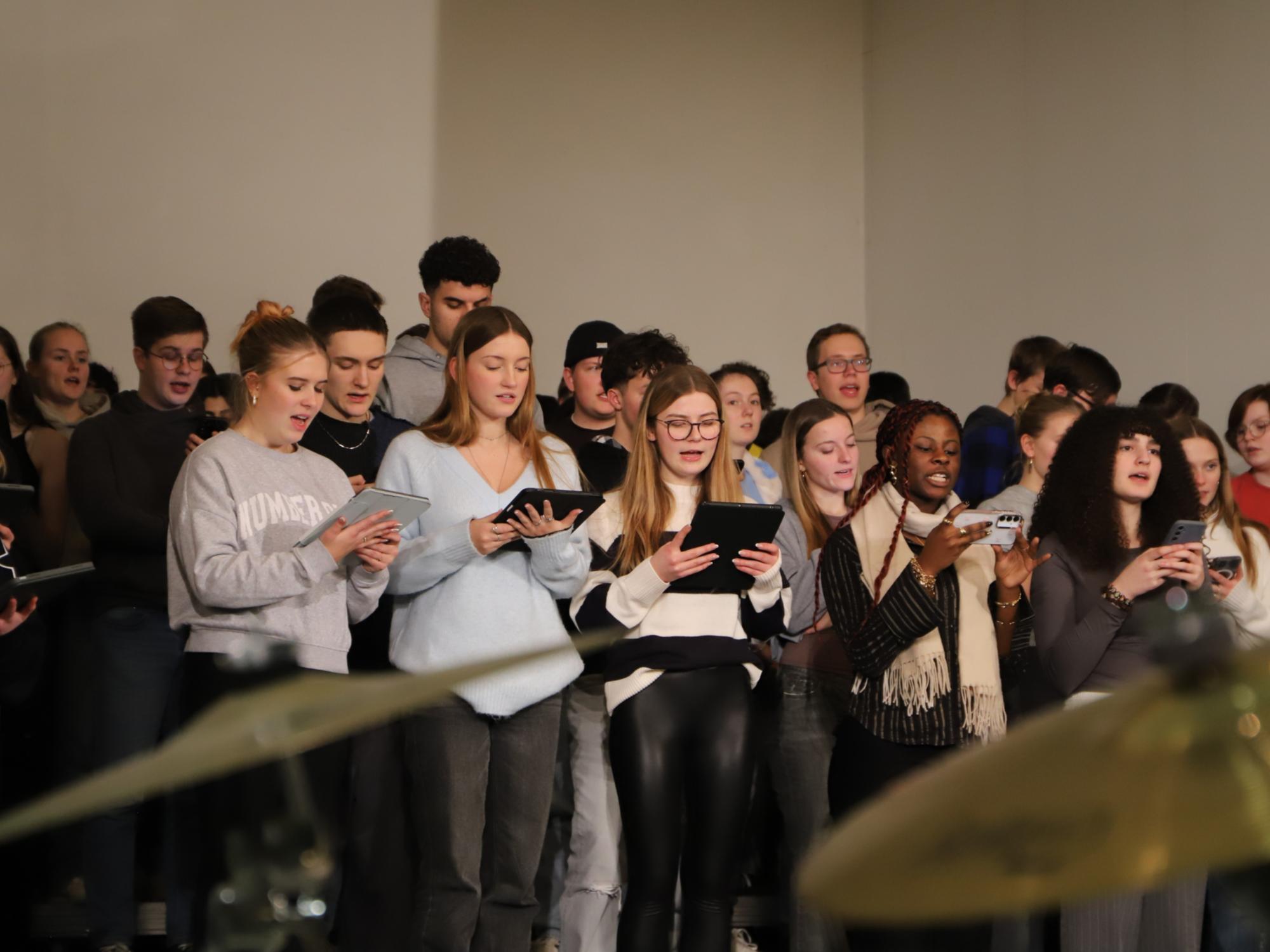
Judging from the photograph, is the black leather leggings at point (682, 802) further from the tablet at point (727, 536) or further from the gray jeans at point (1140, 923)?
the gray jeans at point (1140, 923)

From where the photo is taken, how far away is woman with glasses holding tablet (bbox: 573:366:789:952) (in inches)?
105

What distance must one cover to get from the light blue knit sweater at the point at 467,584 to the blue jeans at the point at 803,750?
1.95 ft

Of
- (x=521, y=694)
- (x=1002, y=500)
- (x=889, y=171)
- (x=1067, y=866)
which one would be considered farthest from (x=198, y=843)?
(x=889, y=171)

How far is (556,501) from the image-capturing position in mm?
2613

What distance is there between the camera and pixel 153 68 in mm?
4523

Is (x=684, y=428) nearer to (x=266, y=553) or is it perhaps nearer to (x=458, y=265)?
(x=266, y=553)

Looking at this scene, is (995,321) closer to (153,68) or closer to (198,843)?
(153,68)

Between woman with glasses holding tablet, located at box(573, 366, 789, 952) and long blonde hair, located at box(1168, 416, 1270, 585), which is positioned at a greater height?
long blonde hair, located at box(1168, 416, 1270, 585)

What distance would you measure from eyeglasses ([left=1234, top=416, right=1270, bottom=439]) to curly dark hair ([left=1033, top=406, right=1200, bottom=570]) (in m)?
1.04

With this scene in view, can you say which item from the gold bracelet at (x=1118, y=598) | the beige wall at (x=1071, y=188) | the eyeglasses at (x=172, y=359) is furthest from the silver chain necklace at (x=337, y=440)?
the beige wall at (x=1071, y=188)

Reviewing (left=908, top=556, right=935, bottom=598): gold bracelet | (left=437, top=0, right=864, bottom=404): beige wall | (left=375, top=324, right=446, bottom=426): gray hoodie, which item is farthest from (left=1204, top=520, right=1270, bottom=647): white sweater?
(left=437, top=0, right=864, bottom=404): beige wall

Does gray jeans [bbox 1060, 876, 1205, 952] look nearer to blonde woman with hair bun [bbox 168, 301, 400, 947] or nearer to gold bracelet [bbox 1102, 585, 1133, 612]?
gold bracelet [bbox 1102, 585, 1133, 612]

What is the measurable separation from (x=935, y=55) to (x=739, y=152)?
0.99m

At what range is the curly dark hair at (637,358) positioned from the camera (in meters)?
3.29
